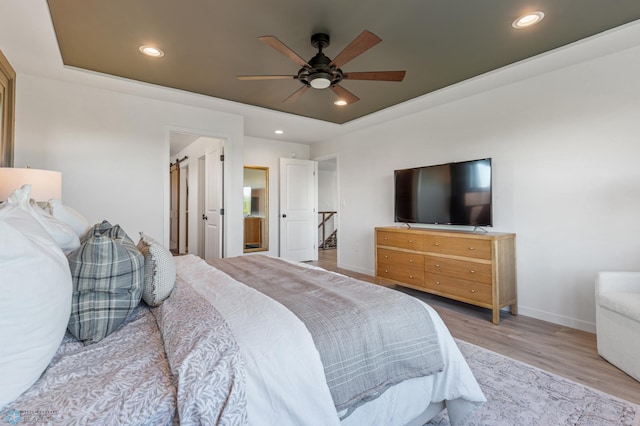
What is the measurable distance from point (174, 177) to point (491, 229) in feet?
24.6

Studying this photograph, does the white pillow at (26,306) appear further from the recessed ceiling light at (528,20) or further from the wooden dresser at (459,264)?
the wooden dresser at (459,264)

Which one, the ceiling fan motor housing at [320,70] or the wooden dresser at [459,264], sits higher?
the ceiling fan motor housing at [320,70]

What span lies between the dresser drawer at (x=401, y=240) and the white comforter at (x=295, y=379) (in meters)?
2.26

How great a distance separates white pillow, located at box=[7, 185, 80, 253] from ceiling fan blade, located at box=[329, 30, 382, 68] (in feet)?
6.23

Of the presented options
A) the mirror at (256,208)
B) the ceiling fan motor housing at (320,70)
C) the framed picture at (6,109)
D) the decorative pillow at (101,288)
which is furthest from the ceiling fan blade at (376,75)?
the mirror at (256,208)

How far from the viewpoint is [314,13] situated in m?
2.15

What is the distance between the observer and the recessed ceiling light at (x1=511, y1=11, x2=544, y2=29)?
7.08 ft

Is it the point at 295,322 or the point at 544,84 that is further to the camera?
the point at 544,84

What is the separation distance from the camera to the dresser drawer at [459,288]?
298 centimetres

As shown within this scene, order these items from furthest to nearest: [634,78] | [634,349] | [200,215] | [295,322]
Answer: [200,215] < [634,78] < [634,349] < [295,322]

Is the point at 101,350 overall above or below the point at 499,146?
below

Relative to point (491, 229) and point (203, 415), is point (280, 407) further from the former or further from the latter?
point (491, 229)

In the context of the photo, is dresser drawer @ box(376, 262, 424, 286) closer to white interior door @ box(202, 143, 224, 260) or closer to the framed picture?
white interior door @ box(202, 143, 224, 260)

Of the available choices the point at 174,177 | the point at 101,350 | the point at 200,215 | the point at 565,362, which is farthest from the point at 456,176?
the point at 174,177
